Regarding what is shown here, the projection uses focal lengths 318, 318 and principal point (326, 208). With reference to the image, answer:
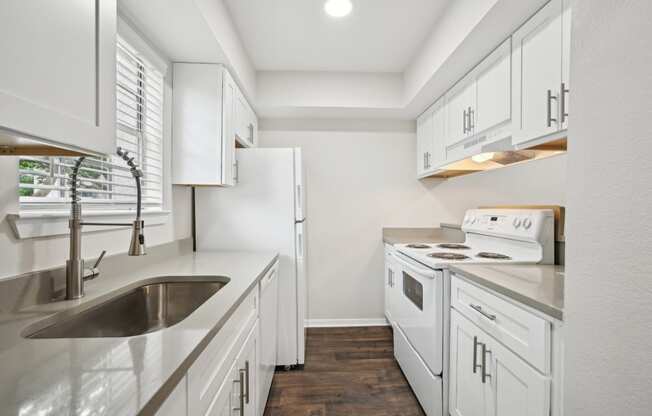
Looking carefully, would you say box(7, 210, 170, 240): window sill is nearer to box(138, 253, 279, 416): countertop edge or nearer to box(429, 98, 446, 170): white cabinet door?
box(138, 253, 279, 416): countertop edge

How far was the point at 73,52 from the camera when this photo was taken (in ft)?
2.43

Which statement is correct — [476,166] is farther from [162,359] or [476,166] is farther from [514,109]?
[162,359]

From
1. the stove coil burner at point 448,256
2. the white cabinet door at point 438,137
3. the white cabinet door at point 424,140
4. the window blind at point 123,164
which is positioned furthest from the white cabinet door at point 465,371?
the window blind at point 123,164

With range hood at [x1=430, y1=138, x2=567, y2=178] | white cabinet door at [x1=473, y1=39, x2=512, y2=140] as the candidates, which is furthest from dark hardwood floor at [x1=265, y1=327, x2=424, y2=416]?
white cabinet door at [x1=473, y1=39, x2=512, y2=140]

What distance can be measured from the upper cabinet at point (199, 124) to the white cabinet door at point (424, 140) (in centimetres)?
174

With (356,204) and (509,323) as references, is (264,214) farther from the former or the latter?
(509,323)

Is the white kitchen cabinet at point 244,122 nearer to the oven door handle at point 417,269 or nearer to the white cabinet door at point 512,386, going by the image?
the oven door handle at point 417,269

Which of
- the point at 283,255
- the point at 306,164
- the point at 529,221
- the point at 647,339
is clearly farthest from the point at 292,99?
the point at 647,339

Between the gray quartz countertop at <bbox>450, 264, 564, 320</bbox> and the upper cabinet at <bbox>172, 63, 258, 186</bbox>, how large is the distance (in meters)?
1.56

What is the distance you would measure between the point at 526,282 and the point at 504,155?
0.95m

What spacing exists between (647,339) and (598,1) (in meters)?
0.75

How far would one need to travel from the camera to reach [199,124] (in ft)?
6.66

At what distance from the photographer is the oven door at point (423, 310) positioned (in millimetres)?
1689

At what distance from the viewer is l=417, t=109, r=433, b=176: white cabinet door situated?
280 cm
